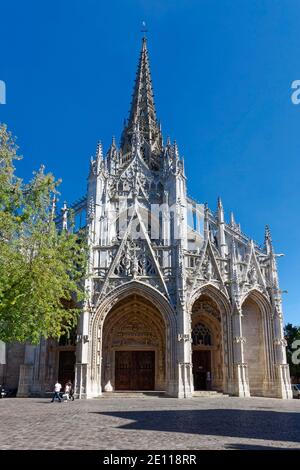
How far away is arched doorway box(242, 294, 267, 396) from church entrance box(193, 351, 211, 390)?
3.00m

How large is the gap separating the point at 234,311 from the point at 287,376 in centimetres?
625

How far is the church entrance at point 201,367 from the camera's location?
32.4 meters

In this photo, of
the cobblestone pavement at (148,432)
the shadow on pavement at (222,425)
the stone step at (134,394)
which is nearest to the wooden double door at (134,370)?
the stone step at (134,394)

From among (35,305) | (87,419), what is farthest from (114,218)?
(87,419)

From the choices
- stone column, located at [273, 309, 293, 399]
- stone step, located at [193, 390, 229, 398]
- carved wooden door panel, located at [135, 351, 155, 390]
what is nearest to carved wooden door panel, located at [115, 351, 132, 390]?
carved wooden door panel, located at [135, 351, 155, 390]

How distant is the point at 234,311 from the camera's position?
3061 centimetres

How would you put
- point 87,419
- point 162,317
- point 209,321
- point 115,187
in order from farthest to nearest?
point 115,187 < point 209,321 < point 162,317 < point 87,419

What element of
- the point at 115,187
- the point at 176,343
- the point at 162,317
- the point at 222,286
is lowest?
the point at 176,343

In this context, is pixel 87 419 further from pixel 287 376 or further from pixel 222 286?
pixel 287 376

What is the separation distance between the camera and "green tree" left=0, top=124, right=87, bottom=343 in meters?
16.2

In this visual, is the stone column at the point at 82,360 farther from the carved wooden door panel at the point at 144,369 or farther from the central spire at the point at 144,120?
the central spire at the point at 144,120

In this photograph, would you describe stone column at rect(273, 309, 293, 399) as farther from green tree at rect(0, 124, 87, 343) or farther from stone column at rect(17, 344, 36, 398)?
green tree at rect(0, 124, 87, 343)

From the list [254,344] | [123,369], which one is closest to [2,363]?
[123,369]

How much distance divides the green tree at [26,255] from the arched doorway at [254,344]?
18837 mm
